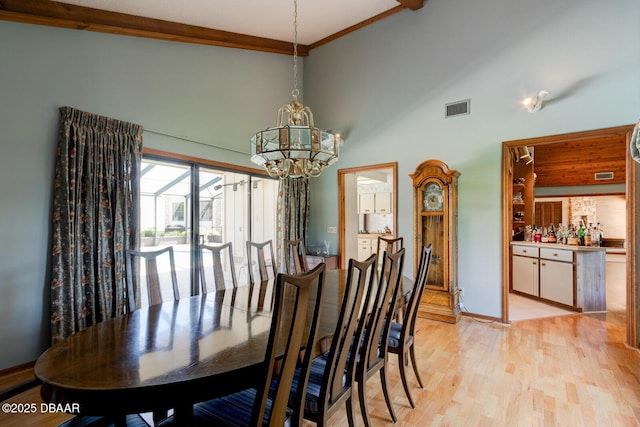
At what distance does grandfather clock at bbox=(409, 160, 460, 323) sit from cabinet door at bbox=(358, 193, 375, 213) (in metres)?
3.67

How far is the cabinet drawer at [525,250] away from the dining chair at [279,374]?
4.87 m

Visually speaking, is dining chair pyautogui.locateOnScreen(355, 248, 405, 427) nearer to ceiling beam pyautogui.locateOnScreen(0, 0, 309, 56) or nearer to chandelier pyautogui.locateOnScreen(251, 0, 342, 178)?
chandelier pyautogui.locateOnScreen(251, 0, 342, 178)

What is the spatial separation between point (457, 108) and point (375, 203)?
3880 millimetres

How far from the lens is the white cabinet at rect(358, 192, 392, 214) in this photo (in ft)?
25.0

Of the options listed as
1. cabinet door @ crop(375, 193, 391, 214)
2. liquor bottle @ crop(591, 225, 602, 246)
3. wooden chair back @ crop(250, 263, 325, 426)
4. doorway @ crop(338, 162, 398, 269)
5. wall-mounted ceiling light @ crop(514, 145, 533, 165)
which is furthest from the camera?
cabinet door @ crop(375, 193, 391, 214)

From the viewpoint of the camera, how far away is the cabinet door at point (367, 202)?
790 centimetres

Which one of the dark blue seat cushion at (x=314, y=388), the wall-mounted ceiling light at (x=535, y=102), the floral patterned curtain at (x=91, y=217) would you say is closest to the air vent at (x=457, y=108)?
the wall-mounted ceiling light at (x=535, y=102)

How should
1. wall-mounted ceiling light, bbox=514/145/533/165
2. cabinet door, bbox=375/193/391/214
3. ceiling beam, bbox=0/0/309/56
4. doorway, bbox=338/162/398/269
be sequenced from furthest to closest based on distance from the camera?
cabinet door, bbox=375/193/391/214
wall-mounted ceiling light, bbox=514/145/533/165
doorway, bbox=338/162/398/269
ceiling beam, bbox=0/0/309/56

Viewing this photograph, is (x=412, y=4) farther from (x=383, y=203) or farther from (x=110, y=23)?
(x=383, y=203)

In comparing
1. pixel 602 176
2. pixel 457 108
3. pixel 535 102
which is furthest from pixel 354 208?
pixel 602 176

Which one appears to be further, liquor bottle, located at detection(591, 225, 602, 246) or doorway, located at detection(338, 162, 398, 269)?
liquor bottle, located at detection(591, 225, 602, 246)

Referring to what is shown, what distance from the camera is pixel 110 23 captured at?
305cm

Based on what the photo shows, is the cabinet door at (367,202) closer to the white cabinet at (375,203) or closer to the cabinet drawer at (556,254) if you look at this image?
the white cabinet at (375,203)

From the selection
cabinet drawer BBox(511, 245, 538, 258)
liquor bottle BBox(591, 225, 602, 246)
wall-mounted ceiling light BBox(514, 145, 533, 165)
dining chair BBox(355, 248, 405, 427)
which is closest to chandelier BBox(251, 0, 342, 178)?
dining chair BBox(355, 248, 405, 427)
